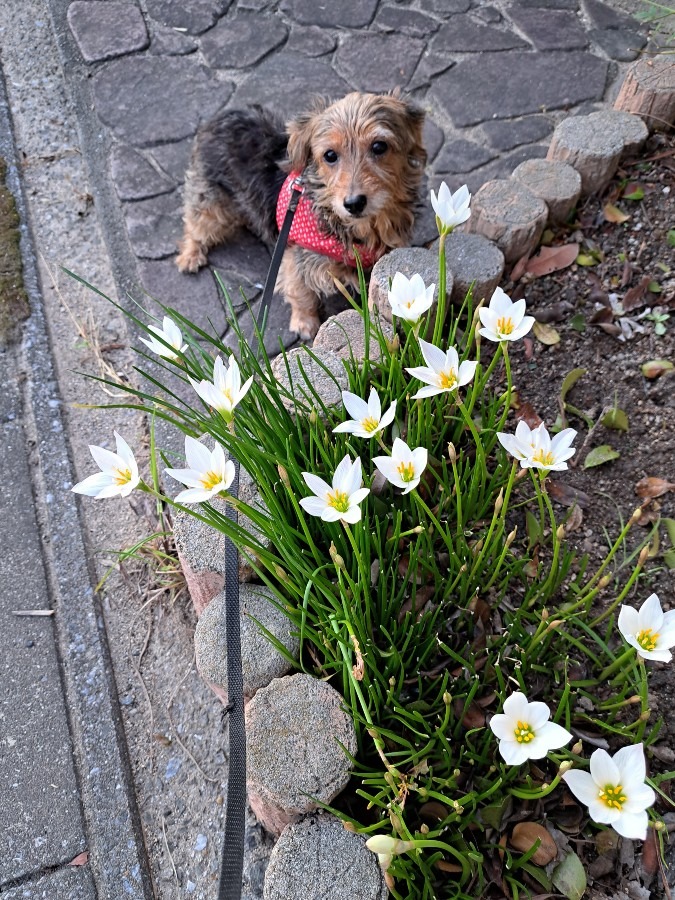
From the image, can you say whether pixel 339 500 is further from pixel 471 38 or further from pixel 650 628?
pixel 471 38

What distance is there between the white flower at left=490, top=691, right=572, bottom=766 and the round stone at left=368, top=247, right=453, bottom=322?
1437mm

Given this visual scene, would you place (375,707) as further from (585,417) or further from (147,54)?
(147,54)

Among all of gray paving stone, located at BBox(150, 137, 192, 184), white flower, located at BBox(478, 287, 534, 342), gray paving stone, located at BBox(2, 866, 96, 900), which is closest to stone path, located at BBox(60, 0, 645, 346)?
gray paving stone, located at BBox(150, 137, 192, 184)

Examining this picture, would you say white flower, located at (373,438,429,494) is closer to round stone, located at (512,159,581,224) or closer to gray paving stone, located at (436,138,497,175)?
round stone, located at (512,159,581,224)

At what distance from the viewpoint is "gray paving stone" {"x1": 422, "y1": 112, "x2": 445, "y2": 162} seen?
3.56 metres

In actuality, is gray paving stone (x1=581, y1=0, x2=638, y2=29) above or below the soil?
above

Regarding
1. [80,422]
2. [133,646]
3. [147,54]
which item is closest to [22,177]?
[147,54]

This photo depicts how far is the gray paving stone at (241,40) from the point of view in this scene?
3.97 meters

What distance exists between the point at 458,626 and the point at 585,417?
0.90m

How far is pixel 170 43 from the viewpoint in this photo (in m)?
4.04

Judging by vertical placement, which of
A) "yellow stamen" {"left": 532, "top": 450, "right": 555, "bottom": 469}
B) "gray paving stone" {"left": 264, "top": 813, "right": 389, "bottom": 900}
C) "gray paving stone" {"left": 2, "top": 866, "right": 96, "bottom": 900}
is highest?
"yellow stamen" {"left": 532, "top": 450, "right": 555, "bottom": 469}

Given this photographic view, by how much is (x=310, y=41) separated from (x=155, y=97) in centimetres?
96

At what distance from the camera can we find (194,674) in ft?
7.41

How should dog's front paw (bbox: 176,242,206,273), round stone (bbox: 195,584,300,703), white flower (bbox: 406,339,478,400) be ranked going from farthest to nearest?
dog's front paw (bbox: 176,242,206,273), round stone (bbox: 195,584,300,703), white flower (bbox: 406,339,478,400)
